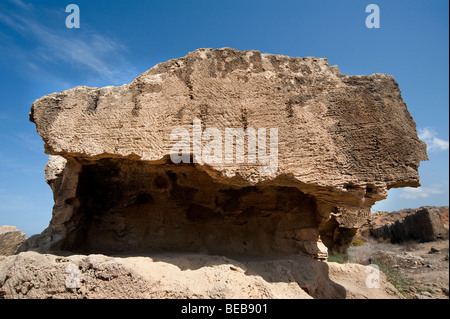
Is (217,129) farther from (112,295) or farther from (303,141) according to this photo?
(112,295)

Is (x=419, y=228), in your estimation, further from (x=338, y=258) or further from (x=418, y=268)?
(x=338, y=258)

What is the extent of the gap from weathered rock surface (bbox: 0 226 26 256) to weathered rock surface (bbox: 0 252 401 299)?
2.07 meters

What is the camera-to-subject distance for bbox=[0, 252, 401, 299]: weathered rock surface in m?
2.43

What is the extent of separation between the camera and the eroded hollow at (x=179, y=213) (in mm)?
3699

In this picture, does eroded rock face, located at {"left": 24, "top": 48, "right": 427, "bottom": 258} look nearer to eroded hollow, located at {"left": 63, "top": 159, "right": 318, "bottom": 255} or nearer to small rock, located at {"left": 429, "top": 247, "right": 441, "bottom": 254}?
eroded hollow, located at {"left": 63, "top": 159, "right": 318, "bottom": 255}

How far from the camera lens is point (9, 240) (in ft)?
15.5

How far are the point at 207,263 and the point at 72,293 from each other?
1.24m

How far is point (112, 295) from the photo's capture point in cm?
245

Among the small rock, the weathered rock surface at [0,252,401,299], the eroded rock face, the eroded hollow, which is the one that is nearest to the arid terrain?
the small rock

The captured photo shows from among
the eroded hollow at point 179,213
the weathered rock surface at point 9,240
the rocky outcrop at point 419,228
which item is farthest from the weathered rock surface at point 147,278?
the rocky outcrop at point 419,228

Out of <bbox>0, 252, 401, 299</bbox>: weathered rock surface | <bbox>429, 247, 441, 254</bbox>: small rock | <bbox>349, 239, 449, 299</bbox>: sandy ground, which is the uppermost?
<bbox>0, 252, 401, 299</bbox>: weathered rock surface

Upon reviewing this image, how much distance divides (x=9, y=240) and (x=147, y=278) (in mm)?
3756

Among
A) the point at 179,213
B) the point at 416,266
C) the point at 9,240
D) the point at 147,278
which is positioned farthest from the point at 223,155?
the point at 416,266
